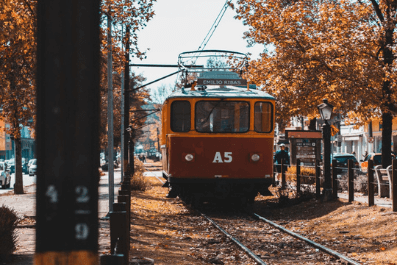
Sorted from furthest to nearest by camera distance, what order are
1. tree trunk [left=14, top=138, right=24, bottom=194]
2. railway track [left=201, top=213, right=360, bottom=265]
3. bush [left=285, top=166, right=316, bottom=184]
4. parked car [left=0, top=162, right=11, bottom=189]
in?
parked car [left=0, top=162, right=11, bottom=189] → tree trunk [left=14, top=138, right=24, bottom=194] → bush [left=285, top=166, right=316, bottom=184] → railway track [left=201, top=213, right=360, bottom=265]

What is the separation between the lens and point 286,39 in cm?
2256

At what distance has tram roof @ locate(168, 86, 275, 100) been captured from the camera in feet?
51.6

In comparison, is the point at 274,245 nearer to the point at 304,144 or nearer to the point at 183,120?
the point at 183,120

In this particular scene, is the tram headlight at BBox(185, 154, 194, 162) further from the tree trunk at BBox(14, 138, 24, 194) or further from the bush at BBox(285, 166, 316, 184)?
the tree trunk at BBox(14, 138, 24, 194)

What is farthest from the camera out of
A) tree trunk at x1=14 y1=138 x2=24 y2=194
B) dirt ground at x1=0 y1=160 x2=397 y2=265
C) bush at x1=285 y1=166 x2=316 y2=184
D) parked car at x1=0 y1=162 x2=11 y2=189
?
parked car at x1=0 y1=162 x2=11 y2=189

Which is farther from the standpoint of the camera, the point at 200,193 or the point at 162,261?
the point at 200,193

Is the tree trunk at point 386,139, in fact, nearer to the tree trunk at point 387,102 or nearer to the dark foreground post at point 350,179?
the tree trunk at point 387,102

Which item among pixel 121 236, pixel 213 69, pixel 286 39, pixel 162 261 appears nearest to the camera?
pixel 121 236

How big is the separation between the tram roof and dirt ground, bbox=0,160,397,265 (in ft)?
11.1

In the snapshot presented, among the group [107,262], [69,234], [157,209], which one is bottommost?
[157,209]

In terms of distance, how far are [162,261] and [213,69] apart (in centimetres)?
1000

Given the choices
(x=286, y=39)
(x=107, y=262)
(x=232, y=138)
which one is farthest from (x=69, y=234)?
(x=286, y=39)

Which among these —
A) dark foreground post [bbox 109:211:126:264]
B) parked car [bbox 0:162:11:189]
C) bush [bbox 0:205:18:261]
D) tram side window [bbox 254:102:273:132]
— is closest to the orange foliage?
tram side window [bbox 254:102:273:132]

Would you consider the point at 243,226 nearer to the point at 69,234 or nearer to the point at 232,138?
the point at 232,138
